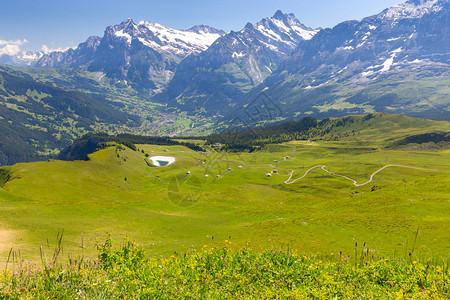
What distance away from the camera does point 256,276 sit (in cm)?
1460

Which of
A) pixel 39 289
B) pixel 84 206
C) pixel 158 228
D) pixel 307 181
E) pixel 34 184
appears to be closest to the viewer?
pixel 39 289

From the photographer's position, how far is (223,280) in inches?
551

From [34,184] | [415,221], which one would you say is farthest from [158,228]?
[34,184]

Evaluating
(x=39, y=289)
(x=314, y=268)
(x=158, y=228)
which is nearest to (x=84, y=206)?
(x=158, y=228)

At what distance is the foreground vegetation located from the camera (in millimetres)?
11156

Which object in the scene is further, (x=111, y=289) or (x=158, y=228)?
(x=158, y=228)

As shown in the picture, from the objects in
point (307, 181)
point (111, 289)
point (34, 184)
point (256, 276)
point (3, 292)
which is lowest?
point (307, 181)

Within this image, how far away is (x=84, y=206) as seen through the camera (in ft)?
202

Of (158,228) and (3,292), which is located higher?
(3,292)

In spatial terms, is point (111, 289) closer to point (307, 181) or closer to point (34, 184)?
point (34, 184)

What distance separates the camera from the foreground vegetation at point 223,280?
1116 centimetres

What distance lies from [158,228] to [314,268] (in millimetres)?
39072

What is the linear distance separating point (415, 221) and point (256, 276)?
3674 cm

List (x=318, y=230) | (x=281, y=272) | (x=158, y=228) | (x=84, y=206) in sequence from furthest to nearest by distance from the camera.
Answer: (x=84, y=206), (x=158, y=228), (x=318, y=230), (x=281, y=272)
